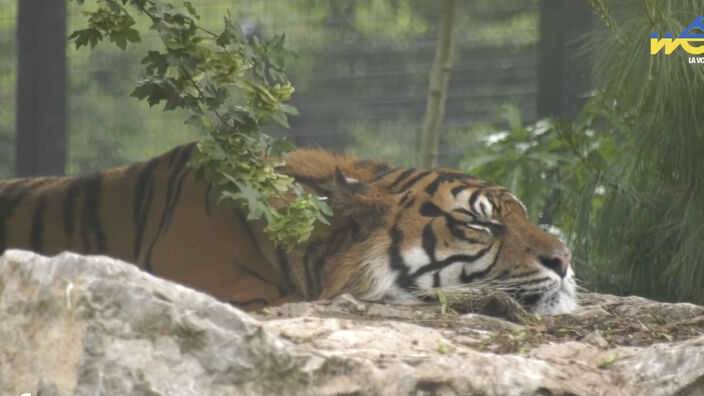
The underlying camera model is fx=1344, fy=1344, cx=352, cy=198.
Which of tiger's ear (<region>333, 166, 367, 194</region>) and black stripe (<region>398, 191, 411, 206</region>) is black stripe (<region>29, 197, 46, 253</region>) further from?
black stripe (<region>398, 191, 411, 206</region>)

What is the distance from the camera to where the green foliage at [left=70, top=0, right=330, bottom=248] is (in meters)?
2.58

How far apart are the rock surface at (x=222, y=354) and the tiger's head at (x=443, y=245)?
2.44 ft

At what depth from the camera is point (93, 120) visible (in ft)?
17.4

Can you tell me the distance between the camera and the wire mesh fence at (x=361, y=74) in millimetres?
5102

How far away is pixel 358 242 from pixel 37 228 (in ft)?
3.03

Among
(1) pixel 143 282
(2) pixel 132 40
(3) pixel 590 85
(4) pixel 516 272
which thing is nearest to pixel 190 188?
(2) pixel 132 40

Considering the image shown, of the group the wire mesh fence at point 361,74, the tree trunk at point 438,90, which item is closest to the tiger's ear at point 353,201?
the tree trunk at point 438,90

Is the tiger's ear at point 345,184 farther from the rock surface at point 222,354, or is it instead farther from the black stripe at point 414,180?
the rock surface at point 222,354

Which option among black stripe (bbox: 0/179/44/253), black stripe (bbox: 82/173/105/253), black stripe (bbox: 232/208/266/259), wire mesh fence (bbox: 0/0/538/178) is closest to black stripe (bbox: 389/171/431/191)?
black stripe (bbox: 232/208/266/259)

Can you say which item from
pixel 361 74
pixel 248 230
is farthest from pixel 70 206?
pixel 361 74

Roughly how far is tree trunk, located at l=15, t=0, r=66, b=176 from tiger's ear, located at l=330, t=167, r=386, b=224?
228cm

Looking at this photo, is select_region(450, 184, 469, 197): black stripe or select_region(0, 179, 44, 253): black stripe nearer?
select_region(450, 184, 469, 197): black stripe

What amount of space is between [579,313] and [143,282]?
1160mm

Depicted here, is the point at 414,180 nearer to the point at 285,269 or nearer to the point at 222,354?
the point at 285,269
